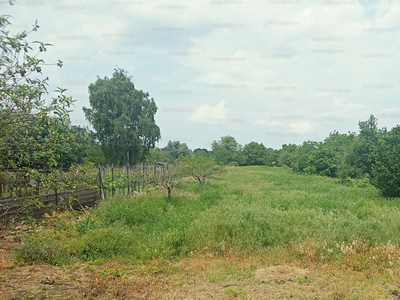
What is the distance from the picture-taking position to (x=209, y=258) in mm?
6863

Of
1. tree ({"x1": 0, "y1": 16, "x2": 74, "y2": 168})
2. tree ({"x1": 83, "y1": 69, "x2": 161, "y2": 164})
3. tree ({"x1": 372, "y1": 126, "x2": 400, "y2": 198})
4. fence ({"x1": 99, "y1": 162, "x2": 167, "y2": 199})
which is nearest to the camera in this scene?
tree ({"x1": 0, "y1": 16, "x2": 74, "y2": 168})

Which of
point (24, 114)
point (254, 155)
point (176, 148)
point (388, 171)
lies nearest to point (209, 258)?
point (24, 114)

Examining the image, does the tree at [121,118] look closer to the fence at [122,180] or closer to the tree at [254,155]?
the fence at [122,180]

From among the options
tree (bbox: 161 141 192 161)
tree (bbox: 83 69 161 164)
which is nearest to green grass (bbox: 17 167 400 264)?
tree (bbox: 83 69 161 164)

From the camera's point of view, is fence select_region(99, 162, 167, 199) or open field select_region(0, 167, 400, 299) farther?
fence select_region(99, 162, 167, 199)

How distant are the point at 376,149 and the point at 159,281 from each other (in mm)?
14864

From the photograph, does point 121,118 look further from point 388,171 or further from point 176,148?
point 176,148

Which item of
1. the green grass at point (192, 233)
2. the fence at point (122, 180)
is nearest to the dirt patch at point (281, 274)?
the green grass at point (192, 233)

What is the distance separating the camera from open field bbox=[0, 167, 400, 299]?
205 inches

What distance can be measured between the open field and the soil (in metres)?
0.02

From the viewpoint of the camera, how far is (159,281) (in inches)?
224

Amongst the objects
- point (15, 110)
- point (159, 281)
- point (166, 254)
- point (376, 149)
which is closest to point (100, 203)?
point (166, 254)

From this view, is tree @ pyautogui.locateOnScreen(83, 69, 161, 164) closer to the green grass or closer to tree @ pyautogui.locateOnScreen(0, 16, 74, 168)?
the green grass

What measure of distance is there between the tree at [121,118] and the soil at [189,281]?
928 inches
